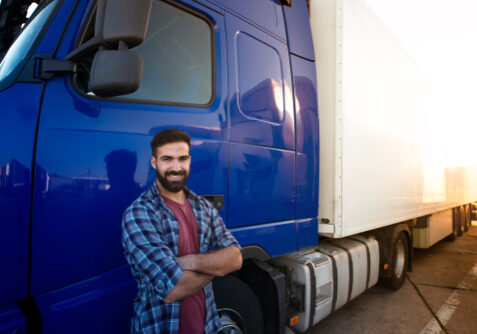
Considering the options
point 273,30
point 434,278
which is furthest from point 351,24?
point 434,278

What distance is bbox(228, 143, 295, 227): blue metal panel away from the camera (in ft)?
6.85

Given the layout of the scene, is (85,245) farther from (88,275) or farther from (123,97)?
(123,97)

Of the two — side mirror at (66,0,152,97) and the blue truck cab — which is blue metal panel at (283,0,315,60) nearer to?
the blue truck cab

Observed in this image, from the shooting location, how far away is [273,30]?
254cm

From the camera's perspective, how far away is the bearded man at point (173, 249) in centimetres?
133

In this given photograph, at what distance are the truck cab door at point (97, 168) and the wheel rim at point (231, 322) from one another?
2.18 feet

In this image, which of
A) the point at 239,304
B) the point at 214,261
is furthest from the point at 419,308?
the point at 214,261

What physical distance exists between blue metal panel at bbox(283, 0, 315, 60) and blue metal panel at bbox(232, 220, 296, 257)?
1422mm

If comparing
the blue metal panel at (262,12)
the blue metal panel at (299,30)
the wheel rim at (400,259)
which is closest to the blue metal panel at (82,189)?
the blue metal panel at (262,12)

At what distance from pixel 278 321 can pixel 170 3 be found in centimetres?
213

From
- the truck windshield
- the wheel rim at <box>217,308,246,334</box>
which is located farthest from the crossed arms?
the truck windshield

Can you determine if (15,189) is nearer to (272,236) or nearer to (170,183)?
(170,183)

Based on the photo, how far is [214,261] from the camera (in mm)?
1467

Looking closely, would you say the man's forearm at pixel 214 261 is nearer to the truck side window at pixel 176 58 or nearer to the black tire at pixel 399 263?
the truck side window at pixel 176 58
